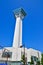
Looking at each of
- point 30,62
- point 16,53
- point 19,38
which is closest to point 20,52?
point 16,53

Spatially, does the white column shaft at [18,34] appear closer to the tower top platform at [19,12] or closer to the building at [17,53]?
the building at [17,53]

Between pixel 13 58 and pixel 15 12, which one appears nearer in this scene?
pixel 13 58

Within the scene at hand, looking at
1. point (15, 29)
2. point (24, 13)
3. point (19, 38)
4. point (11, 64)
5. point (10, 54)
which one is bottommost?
point (11, 64)

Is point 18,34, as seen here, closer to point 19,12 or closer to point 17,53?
point 17,53

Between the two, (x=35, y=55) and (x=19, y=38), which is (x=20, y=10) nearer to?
(x=19, y=38)

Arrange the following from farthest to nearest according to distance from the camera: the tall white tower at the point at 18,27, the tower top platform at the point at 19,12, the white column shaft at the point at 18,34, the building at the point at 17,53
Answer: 1. the tower top platform at the point at 19,12
2. the tall white tower at the point at 18,27
3. the white column shaft at the point at 18,34
4. the building at the point at 17,53

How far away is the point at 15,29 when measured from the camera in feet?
359

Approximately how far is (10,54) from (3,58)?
189 inches

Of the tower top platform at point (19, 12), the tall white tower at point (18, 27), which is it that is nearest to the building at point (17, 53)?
the tall white tower at point (18, 27)

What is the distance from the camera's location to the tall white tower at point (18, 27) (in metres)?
101

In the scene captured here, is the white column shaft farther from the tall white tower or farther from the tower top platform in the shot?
the tower top platform

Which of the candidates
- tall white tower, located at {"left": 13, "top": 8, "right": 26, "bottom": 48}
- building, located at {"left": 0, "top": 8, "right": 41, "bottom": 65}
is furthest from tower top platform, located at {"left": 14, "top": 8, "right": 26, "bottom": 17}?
building, located at {"left": 0, "top": 8, "right": 41, "bottom": 65}

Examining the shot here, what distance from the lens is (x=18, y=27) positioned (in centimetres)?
10775

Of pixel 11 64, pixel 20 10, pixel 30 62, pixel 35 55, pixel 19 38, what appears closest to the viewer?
pixel 11 64
